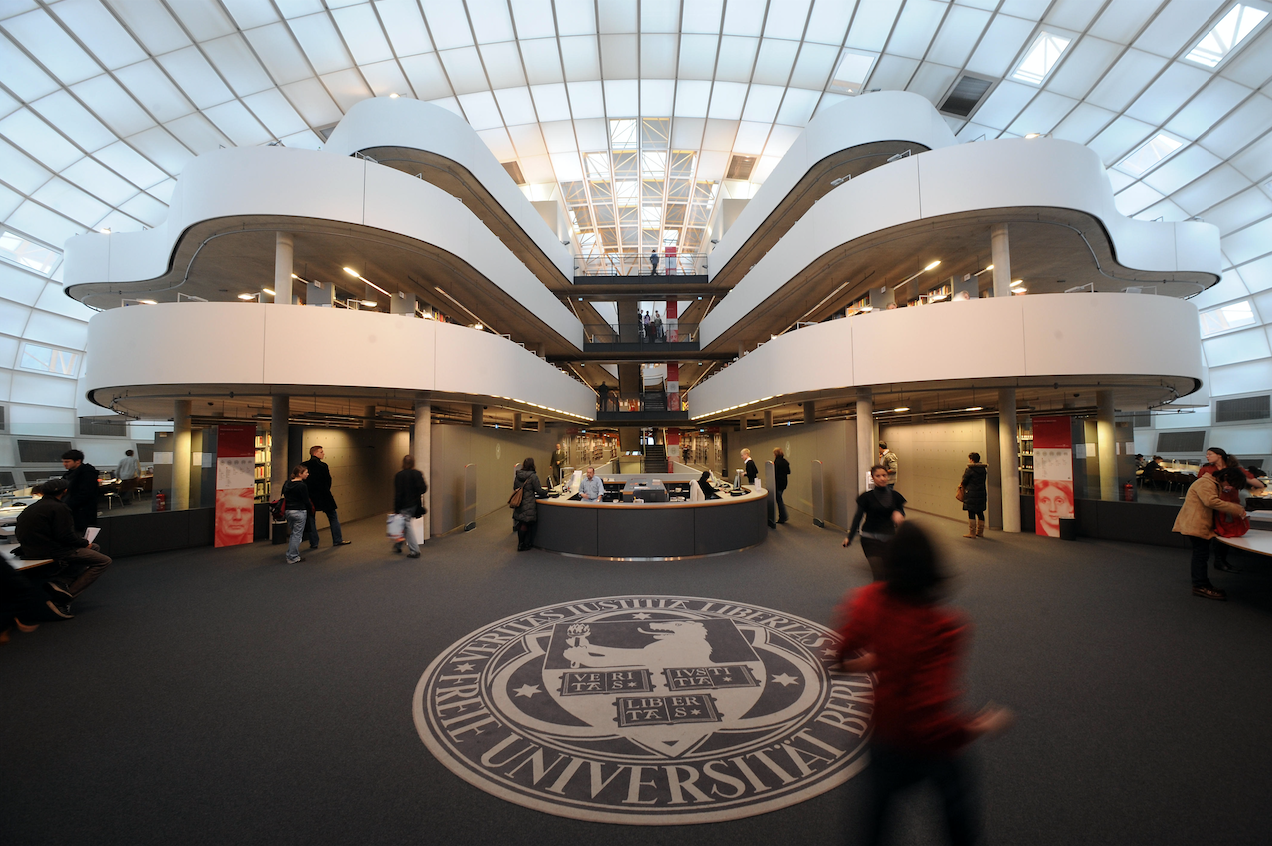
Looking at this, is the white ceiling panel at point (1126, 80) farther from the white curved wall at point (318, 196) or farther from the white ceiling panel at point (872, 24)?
the white curved wall at point (318, 196)

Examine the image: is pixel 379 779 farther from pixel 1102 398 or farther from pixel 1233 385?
pixel 1233 385

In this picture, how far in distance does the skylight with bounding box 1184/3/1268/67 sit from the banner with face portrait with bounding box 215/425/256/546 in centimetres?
3237

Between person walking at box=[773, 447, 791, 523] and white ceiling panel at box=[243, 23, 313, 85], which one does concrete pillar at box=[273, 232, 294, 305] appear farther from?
white ceiling panel at box=[243, 23, 313, 85]

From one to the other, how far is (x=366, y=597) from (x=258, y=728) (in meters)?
3.26

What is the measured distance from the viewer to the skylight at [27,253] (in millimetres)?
19984

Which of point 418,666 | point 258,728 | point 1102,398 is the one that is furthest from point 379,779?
point 1102,398

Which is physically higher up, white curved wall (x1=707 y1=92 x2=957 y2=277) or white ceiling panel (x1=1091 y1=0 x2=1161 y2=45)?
white ceiling panel (x1=1091 y1=0 x2=1161 y2=45)

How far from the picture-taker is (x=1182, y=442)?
1029 inches

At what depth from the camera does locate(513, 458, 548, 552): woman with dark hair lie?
9.15 m

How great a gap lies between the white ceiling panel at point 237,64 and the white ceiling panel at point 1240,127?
125 feet

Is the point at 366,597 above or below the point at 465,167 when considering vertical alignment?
below

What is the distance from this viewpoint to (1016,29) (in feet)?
57.9

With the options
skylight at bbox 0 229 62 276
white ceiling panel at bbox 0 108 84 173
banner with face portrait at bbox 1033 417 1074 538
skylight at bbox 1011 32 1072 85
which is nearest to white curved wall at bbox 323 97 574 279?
white ceiling panel at bbox 0 108 84 173

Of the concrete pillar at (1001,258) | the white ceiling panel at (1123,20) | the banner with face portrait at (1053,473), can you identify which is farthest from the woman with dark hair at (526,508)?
the white ceiling panel at (1123,20)
